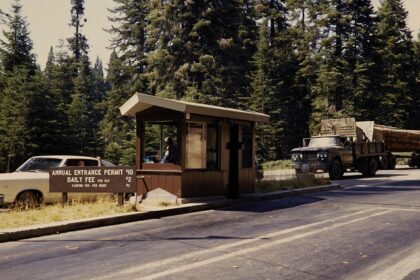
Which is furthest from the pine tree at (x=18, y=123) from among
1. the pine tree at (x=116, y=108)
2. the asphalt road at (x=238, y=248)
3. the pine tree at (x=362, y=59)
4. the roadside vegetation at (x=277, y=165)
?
the pine tree at (x=362, y=59)

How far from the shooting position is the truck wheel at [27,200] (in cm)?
1242

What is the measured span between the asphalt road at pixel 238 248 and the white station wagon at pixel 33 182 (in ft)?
12.3

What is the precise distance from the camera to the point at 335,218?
1109cm

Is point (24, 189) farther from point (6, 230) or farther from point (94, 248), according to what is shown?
point (94, 248)

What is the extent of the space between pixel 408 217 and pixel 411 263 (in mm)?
4577

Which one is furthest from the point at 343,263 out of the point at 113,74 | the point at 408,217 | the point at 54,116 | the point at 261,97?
the point at 113,74

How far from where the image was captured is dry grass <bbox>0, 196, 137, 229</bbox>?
9.85m

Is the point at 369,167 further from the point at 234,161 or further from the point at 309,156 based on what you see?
the point at 234,161

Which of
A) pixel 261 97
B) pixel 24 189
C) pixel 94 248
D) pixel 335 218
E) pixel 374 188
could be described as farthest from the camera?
pixel 261 97

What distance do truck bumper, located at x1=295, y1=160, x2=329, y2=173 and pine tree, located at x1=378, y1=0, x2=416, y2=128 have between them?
3203cm

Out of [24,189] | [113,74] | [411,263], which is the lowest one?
[411,263]

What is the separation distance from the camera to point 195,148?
1357cm

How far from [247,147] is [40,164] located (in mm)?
6392

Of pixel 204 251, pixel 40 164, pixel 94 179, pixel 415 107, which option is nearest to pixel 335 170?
pixel 94 179
